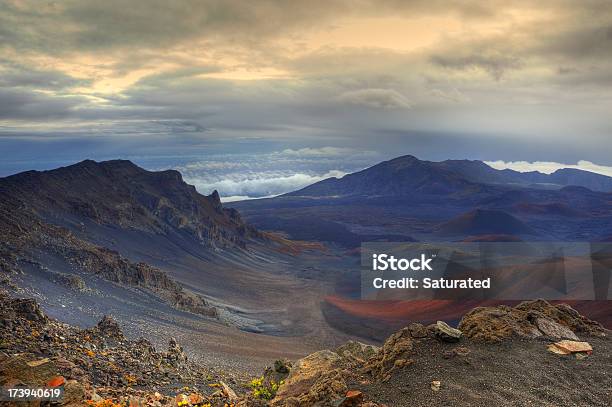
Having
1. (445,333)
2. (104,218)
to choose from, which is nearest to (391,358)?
(445,333)

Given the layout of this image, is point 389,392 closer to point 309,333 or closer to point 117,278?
point 117,278

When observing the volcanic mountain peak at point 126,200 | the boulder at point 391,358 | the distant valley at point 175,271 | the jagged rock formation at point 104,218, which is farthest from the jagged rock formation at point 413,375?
the volcanic mountain peak at point 126,200

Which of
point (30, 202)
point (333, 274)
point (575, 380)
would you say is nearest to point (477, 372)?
point (575, 380)

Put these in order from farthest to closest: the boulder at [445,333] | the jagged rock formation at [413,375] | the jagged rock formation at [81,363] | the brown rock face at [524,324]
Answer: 1. the brown rock face at [524,324]
2. the boulder at [445,333]
3. the jagged rock formation at [81,363]
4. the jagged rock formation at [413,375]

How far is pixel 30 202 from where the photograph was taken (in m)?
72.7

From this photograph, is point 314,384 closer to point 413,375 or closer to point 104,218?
point 413,375

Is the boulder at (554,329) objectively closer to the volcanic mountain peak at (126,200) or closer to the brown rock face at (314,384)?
the brown rock face at (314,384)

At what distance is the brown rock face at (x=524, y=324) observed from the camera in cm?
1355

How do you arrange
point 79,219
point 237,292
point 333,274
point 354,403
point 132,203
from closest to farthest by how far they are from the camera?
point 354,403 → point 79,219 → point 237,292 → point 132,203 → point 333,274

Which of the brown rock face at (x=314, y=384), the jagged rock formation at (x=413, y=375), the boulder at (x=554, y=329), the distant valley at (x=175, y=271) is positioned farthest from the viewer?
the distant valley at (x=175, y=271)

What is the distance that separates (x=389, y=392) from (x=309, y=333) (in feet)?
189

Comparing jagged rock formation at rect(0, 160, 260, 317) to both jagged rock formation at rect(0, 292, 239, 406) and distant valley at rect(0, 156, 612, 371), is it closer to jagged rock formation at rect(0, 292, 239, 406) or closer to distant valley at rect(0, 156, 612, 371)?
distant valley at rect(0, 156, 612, 371)

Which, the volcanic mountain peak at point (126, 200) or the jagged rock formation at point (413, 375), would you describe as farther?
the volcanic mountain peak at point (126, 200)

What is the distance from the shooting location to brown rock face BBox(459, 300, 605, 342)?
44.4ft
